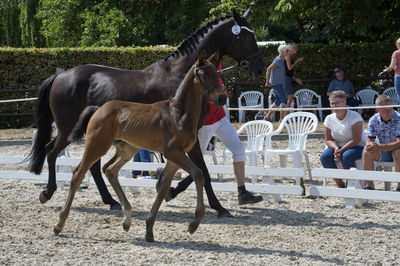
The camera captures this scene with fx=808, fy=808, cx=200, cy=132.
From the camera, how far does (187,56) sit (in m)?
8.95

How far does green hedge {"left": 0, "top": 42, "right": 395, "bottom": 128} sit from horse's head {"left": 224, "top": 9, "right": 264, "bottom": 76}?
34.8 ft

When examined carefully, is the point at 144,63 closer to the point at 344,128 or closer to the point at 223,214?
the point at 344,128

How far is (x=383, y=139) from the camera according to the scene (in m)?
9.56

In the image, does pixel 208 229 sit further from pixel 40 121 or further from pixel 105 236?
pixel 40 121

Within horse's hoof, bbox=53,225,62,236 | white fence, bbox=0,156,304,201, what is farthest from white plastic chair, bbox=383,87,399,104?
horse's hoof, bbox=53,225,62,236

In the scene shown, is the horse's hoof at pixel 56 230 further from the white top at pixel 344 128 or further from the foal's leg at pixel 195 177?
the white top at pixel 344 128

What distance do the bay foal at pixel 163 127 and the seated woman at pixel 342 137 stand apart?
2.51 meters

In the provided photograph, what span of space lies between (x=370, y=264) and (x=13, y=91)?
14.4 metres

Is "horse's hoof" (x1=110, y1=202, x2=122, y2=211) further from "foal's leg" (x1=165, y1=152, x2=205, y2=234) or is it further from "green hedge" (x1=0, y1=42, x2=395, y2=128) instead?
"green hedge" (x1=0, y1=42, x2=395, y2=128)

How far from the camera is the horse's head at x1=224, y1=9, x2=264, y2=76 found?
9188 mm

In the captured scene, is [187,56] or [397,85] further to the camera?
[397,85]

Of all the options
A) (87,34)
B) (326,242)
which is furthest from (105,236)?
(87,34)

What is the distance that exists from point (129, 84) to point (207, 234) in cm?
216

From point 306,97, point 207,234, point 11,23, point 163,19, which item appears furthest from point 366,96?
point 11,23
